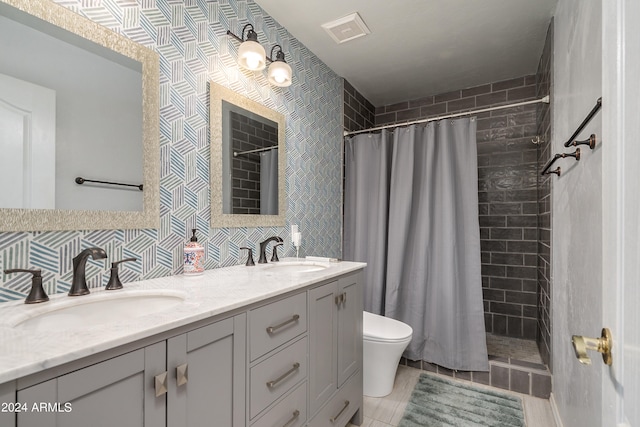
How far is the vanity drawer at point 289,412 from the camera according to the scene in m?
1.08

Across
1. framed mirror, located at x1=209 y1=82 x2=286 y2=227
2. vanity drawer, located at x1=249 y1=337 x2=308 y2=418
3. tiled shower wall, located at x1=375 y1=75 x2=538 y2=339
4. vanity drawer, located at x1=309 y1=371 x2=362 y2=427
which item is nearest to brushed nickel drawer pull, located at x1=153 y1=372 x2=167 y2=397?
vanity drawer, located at x1=249 y1=337 x2=308 y2=418

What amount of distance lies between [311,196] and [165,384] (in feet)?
5.54

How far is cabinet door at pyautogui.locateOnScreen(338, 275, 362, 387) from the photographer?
1.53 meters

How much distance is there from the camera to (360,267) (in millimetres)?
1708

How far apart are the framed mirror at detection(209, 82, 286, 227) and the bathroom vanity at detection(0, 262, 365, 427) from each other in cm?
35

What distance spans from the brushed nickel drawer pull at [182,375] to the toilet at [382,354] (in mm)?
1303

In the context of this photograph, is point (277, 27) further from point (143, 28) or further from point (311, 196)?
point (311, 196)

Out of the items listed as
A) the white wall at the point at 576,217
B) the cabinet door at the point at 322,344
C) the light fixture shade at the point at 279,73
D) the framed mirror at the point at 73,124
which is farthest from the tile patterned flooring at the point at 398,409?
the light fixture shade at the point at 279,73

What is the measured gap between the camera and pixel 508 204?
2.76 meters

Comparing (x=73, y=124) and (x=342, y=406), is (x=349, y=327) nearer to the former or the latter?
(x=342, y=406)

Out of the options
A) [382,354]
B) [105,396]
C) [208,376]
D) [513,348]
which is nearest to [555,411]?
[513,348]

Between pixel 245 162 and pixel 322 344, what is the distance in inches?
41.8

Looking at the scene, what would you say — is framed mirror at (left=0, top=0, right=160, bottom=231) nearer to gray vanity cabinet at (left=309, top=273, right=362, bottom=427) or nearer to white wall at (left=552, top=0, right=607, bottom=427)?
gray vanity cabinet at (left=309, top=273, right=362, bottom=427)

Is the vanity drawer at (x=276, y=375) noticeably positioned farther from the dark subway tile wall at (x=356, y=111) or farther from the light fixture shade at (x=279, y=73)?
the dark subway tile wall at (x=356, y=111)
